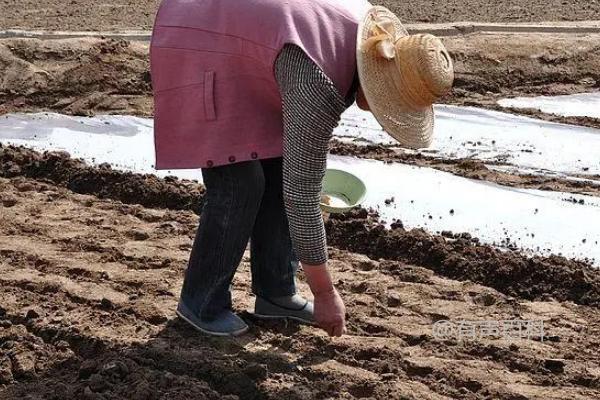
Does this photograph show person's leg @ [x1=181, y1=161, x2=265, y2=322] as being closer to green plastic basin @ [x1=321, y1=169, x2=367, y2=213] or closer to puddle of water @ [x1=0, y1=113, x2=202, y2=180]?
green plastic basin @ [x1=321, y1=169, x2=367, y2=213]

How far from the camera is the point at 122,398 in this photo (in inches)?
128

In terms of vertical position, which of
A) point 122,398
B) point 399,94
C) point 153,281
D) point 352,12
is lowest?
point 122,398

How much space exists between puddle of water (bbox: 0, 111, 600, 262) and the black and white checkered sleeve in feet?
5.85

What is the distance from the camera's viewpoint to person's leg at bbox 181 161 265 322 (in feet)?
11.1

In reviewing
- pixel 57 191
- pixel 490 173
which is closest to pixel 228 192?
pixel 57 191

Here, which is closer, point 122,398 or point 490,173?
point 122,398

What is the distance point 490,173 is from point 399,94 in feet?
8.76

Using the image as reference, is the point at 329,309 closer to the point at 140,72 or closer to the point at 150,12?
the point at 140,72

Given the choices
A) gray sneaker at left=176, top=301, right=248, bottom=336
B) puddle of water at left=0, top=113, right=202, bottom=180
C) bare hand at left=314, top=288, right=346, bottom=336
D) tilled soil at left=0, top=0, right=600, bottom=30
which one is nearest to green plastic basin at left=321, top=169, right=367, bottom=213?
gray sneaker at left=176, top=301, right=248, bottom=336

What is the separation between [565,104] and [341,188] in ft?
10.6

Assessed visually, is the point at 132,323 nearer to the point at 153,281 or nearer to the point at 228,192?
the point at 153,281

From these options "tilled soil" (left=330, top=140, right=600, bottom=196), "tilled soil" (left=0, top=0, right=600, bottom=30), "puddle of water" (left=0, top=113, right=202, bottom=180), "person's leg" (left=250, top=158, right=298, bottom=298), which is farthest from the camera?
"tilled soil" (left=0, top=0, right=600, bottom=30)

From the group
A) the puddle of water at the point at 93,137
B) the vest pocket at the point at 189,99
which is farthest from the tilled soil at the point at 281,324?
the vest pocket at the point at 189,99

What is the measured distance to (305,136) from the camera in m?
2.97
